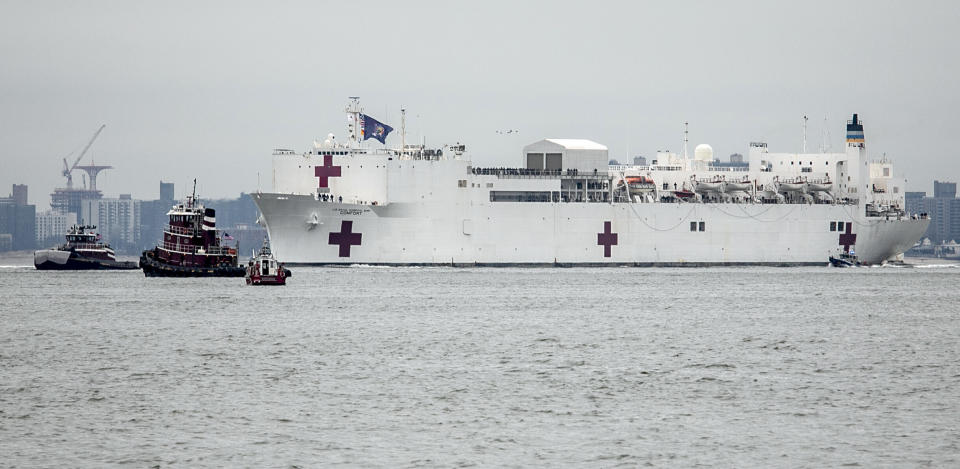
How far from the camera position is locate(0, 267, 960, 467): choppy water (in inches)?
614

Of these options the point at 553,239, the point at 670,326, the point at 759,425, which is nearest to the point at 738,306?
the point at 670,326

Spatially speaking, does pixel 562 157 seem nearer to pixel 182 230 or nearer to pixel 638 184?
pixel 638 184

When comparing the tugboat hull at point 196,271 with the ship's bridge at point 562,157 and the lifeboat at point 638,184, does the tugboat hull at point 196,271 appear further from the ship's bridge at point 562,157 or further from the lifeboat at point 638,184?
the lifeboat at point 638,184

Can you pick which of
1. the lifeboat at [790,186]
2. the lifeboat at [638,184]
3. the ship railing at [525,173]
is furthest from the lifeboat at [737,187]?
the ship railing at [525,173]

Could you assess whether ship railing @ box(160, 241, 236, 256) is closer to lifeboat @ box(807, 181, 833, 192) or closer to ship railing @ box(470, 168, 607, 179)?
ship railing @ box(470, 168, 607, 179)

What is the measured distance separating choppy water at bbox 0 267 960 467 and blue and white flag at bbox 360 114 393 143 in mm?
17469

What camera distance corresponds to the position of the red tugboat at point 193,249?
51.0m

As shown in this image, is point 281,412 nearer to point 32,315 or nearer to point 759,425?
point 759,425

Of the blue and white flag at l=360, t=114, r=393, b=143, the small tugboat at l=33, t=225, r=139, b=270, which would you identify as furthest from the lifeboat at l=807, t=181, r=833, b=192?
the small tugboat at l=33, t=225, r=139, b=270

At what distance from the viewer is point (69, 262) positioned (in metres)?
66.9

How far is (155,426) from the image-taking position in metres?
16.9

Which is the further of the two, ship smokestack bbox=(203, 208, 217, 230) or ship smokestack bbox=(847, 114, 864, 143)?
ship smokestack bbox=(847, 114, 864, 143)

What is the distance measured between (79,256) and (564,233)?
24608 millimetres

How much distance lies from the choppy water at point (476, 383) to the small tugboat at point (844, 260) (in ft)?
77.6
